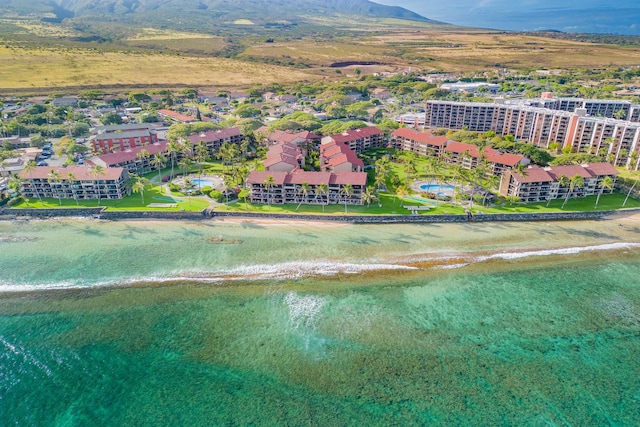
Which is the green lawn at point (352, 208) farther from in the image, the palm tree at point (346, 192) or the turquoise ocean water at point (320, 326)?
the turquoise ocean water at point (320, 326)

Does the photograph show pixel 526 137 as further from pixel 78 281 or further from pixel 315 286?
pixel 78 281

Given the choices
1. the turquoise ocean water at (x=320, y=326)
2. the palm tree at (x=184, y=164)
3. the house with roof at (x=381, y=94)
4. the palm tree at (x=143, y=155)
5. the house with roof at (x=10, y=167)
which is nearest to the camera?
the turquoise ocean water at (x=320, y=326)

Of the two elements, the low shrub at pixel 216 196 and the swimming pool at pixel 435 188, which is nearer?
the low shrub at pixel 216 196

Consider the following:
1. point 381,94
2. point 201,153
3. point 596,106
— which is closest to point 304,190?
point 201,153

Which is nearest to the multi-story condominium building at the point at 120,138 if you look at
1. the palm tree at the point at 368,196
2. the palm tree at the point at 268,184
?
the palm tree at the point at 268,184

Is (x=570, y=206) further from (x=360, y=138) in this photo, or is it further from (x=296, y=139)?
(x=296, y=139)

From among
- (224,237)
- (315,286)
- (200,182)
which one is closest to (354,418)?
(315,286)

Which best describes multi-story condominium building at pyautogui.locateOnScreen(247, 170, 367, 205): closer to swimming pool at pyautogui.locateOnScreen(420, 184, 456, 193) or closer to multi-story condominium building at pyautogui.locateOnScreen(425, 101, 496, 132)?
swimming pool at pyautogui.locateOnScreen(420, 184, 456, 193)
